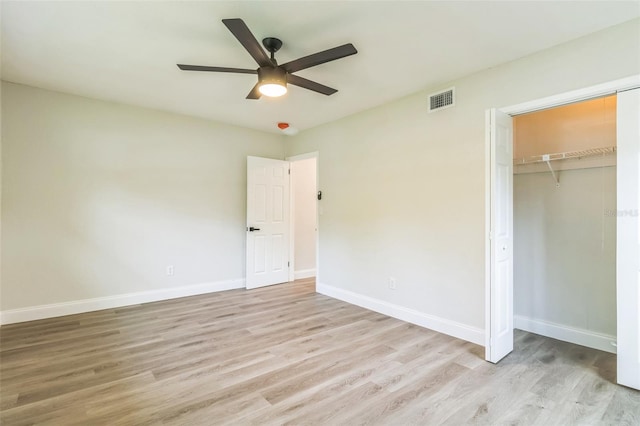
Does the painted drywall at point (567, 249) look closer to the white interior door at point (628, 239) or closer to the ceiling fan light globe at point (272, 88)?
the white interior door at point (628, 239)

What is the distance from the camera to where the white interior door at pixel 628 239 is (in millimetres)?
2119

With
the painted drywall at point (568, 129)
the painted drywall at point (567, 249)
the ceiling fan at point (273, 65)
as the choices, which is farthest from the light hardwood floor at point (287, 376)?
the ceiling fan at point (273, 65)

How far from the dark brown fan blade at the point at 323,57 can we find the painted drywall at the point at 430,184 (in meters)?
1.60

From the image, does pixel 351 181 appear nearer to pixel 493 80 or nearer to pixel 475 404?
pixel 493 80

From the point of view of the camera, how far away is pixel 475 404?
78.3 inches

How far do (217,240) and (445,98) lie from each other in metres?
3.68

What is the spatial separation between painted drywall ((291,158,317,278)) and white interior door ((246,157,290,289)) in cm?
44

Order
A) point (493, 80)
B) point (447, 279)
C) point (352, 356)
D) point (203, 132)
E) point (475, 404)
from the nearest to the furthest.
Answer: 1. point (475, 404)
2. point (352, 356)
3. point (493, 80)
4. point (447, 279)
5. point (203, 132)

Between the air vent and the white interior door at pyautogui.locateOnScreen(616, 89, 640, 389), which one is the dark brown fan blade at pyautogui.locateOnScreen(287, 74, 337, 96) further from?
the white interior door at pyautogui.locateOnScreen(616, 89, 640, 389)

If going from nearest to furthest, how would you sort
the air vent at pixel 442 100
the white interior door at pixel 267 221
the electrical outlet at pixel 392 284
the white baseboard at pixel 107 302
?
1. the air vent at pixel 442 100
2. the white baseboard at pixel 107 302
3. the electrical outlet at pixel 392 284
4. the white interior door at pixel 267 221

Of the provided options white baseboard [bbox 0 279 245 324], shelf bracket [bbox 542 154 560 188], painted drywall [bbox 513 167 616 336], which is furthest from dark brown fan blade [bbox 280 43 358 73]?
white baseboard [bbox 0 279 245 324]

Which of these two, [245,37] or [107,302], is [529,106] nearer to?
[245,37]

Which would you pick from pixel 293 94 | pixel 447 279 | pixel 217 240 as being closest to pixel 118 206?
pixel 217 240

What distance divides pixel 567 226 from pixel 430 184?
1371 mm
